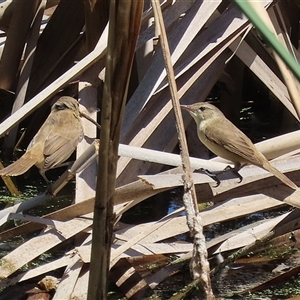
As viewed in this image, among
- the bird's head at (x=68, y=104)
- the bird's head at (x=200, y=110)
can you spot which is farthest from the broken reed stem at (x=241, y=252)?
the bird's head at (x=68, y=104)

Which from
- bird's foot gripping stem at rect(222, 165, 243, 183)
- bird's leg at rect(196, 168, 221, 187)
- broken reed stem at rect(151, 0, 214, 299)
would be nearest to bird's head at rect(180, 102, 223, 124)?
bird's foot gripping stem at rect(222, 165, 243, 183)

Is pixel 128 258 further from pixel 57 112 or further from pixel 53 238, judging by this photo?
pixel 57 112

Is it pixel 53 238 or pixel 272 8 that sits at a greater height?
pixel 272 8

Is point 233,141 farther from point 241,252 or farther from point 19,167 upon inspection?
point 19,167

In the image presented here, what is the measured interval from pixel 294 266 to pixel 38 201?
1393mm

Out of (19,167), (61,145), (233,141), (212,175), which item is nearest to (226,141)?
(233,141)

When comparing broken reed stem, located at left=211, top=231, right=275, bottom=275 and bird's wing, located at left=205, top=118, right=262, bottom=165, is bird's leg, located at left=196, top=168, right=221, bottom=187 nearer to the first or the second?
bird's wing, located at left=205, top=118, right=262, bottom=165

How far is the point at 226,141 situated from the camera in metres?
3.63

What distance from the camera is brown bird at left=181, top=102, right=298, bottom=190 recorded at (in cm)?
328

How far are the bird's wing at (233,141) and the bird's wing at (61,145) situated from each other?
763mm

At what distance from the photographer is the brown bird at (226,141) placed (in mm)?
3277

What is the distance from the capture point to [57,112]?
429 cm

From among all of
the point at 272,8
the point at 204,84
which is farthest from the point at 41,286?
the point at 272,8

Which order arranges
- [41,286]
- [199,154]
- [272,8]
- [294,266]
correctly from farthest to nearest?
1. [199,154]
2. [272,8]
3. [294,266]
4. [41,286]
